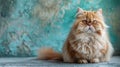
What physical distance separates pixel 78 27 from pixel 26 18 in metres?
0.75

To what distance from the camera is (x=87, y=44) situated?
8.07 ft

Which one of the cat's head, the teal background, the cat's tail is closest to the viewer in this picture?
the cat's head

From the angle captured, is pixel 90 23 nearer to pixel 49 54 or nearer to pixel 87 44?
pixel 87 44

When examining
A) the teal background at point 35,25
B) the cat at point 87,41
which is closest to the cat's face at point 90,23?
the cat at point 87,41

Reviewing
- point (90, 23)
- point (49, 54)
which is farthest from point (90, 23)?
point (49, 54)

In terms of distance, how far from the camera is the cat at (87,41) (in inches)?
96.5

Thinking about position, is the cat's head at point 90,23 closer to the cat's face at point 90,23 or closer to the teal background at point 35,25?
the cat's face at point 90,23

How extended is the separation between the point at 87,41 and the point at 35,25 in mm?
755

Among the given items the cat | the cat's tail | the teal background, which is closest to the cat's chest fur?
the cat

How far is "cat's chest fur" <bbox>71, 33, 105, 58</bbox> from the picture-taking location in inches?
96.5

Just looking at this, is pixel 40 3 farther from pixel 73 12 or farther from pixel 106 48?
pixel 106 48

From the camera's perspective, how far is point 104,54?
254cm

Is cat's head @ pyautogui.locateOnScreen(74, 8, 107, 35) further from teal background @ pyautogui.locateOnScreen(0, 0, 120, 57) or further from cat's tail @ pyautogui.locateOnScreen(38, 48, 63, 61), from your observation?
teal background @ pyautogui.locateOnScreen(0, 0, 120, 57)

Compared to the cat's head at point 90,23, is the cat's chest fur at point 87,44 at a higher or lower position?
lower
